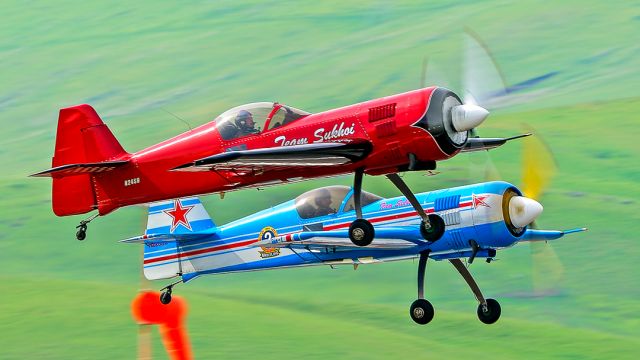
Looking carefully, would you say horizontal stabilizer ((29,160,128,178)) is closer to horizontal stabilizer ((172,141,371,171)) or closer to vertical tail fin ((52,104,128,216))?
vertical tail fin ((52,104,128,216))

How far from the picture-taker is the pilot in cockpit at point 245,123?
89.3 ft

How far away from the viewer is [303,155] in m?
25.4

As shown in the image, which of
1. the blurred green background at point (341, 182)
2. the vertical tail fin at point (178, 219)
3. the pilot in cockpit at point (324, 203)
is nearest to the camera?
the pilot in cockpit at point (324, 203)

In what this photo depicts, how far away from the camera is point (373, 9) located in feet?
396

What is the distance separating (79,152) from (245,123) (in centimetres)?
569

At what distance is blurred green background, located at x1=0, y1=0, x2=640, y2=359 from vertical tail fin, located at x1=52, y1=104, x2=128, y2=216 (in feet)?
157

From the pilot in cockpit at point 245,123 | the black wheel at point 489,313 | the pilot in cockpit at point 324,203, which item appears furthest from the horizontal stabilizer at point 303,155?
the pilot in cockpit at point 324,203

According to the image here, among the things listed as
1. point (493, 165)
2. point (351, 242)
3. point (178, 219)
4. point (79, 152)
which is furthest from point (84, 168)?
point (178, 219)

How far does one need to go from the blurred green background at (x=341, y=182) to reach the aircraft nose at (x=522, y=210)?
4441 centimetres

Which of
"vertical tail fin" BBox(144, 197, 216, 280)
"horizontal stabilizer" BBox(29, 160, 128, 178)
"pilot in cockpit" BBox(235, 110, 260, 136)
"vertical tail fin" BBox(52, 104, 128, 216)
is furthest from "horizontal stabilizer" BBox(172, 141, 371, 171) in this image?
"vertical tail fin" BBox(144, 197, 216, 280)

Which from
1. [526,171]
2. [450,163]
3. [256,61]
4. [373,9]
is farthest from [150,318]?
[373,9]

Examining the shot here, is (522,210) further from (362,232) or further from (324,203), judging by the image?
(362,232)

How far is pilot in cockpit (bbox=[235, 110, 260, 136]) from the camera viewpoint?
27.2 meters

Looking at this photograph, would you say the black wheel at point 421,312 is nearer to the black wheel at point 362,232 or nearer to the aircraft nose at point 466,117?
the black wheel at point 362,232
